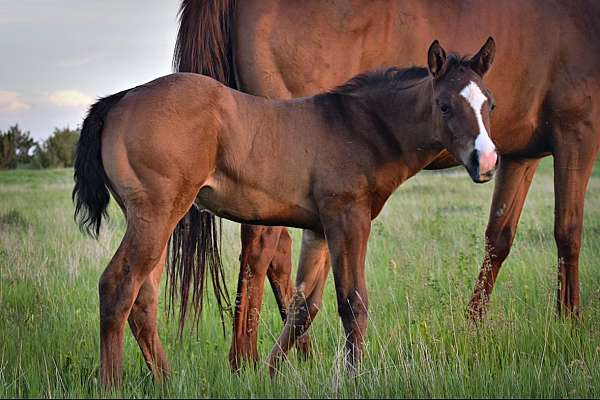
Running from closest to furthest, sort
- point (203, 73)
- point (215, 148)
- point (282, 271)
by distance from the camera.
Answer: point (215, 148), point (203, 73), point (282, 271)

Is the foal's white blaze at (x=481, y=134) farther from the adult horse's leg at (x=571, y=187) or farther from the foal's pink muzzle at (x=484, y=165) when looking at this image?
the adult horse's leg at (x=571, y=187)

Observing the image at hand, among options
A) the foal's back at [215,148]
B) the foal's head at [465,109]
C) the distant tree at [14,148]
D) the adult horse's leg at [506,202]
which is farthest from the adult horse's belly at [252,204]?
the distant tree at [14,148]

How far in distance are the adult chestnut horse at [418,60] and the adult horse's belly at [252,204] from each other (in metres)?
0.91

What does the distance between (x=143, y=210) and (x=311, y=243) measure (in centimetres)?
125

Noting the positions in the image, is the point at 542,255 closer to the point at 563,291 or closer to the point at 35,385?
the point at 563,291

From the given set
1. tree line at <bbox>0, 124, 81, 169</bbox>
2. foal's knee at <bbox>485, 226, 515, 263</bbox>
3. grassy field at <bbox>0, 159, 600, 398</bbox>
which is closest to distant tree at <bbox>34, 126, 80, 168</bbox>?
tree line at <bbox>0, 124, 81, 169</bbox>

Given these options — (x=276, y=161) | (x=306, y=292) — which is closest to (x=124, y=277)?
(x=276, y=161)

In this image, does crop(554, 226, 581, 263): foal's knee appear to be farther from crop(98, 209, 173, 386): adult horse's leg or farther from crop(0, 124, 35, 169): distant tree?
crop(0, 124, 35, 169): distant tree

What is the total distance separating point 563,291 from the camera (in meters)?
6.60

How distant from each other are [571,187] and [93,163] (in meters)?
3.77

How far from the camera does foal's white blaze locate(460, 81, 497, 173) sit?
451 cm

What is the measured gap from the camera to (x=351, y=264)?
16.2 ft

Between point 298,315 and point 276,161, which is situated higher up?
point 276,161

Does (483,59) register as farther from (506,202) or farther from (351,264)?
(506,202)
